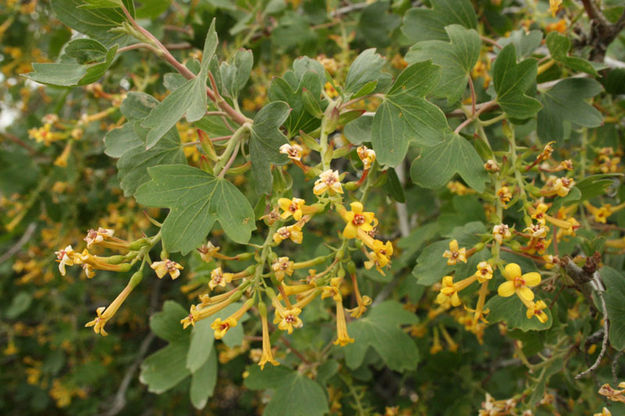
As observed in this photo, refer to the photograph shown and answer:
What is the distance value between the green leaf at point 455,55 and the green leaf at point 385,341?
3.32 feet

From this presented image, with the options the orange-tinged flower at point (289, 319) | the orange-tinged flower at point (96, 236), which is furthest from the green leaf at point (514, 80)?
the orange-tinged flower at point (96, 236)

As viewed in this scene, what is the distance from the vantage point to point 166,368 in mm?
2107

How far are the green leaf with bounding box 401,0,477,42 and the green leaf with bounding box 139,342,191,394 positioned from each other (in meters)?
1.71

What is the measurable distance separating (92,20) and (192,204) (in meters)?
0.60

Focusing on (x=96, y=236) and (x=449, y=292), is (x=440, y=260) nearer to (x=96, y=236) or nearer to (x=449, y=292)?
(x=449, y=292)

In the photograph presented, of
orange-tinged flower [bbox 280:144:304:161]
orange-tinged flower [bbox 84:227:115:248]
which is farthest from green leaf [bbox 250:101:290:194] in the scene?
orange-tinged flower [bbox 84:227:115:248]

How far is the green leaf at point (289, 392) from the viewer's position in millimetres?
1743

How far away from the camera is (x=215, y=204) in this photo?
45.6 inches

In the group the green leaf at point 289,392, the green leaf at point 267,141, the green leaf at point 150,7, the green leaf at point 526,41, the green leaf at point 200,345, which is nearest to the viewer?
the green leaf at point 267,141

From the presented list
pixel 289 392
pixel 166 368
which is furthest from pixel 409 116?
pixel 166 368

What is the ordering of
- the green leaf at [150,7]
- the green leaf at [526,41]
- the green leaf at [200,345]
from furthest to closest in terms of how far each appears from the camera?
the green leaf at [150,7] → the green leaf at [200,345] → the green leaf at [526,41]

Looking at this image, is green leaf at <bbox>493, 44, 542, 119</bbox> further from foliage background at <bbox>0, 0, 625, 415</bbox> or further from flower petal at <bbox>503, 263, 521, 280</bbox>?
flower petal at <bbox>503, 263, 521, 280</bbox>

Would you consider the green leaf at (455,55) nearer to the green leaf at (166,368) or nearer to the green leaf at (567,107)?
the green leaf at (567,107)

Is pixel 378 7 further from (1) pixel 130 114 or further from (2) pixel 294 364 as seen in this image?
(2) pixel 294 364
